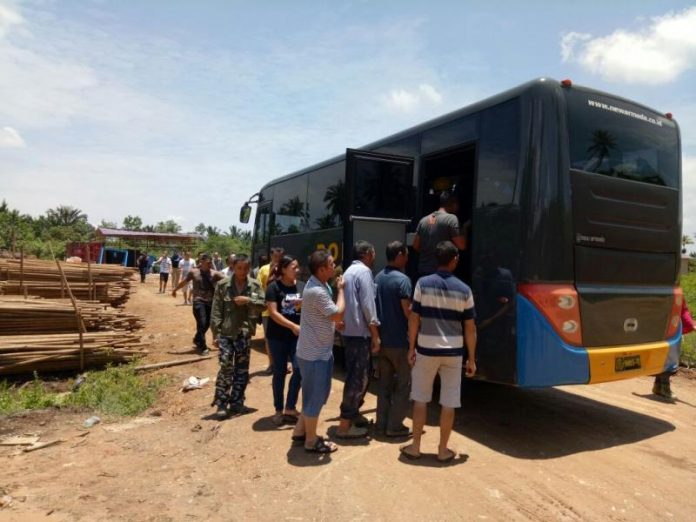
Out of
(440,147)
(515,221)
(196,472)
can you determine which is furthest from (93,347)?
(515,221)

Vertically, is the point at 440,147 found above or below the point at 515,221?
above

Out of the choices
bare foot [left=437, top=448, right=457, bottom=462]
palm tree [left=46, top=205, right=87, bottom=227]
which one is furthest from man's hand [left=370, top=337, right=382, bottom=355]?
palm tree [left=46, top=205, right=87, bottom=227]

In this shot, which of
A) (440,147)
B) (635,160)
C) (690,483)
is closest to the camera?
(690,483)

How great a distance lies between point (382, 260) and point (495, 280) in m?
2.00

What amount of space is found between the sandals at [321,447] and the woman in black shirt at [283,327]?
0.81 meters

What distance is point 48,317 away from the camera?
7.70 meters

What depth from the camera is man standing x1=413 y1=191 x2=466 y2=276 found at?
198 inches

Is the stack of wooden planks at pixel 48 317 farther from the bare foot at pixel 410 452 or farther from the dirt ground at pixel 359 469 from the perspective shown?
the bare foot at pixel 410 452

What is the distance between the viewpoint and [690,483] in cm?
390

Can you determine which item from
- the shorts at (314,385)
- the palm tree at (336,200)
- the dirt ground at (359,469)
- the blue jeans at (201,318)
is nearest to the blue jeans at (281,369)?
the dirt ground at (359,469)

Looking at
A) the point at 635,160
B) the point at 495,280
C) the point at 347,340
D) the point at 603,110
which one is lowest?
the point at 347,340

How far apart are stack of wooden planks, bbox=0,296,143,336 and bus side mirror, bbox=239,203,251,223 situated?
3.70 metres

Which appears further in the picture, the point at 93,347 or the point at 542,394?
the point at 93,347

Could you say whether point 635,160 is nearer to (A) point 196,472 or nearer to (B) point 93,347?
(A) point 196,472
